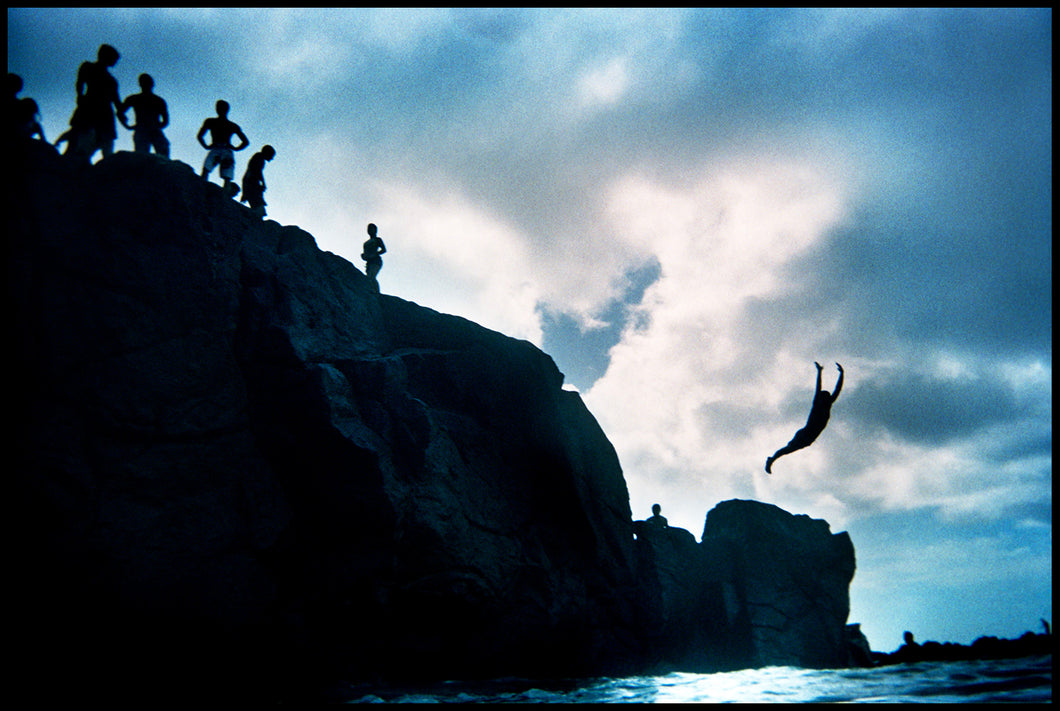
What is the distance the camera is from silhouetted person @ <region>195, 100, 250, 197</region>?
13203 mm

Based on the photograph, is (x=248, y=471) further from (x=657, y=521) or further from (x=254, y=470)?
(x=657, y=521)

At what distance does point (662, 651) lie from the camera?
19078 mm

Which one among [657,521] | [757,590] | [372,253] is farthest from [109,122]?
[757,590]

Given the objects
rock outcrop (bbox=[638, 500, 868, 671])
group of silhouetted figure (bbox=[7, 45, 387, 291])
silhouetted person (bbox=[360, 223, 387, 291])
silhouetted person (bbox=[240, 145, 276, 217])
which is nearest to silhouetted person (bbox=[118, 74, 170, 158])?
group of silhouetted figure (bbox=[7, 45, 387, 291])

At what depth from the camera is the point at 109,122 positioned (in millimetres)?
11930

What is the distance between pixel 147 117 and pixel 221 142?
1463mm

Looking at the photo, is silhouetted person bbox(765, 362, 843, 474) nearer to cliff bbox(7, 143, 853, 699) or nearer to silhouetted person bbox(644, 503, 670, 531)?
cliff bbox(7, 143, 853, 699)

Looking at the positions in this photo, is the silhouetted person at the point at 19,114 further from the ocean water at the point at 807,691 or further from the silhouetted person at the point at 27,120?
the ocean water at the point at 807,691

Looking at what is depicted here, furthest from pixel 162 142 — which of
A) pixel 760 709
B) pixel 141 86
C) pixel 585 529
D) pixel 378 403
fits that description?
pixel 760 709

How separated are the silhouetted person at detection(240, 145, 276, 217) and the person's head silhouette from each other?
348cm

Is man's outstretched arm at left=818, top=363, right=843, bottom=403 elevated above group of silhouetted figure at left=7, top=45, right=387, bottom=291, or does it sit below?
below

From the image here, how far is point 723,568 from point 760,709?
20095mm

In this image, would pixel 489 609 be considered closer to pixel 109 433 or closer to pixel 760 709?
pixel 760 709

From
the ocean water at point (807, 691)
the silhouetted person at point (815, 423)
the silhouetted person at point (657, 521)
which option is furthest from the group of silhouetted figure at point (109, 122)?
the silhouetted person at point (657, 521)
